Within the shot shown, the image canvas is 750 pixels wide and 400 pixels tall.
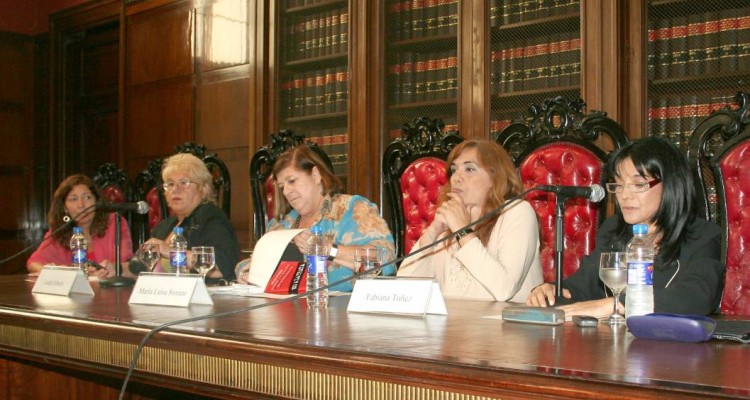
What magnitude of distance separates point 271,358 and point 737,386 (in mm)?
751

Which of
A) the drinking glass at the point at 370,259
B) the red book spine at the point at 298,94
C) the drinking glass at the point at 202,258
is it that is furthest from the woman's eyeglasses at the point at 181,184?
the drinking glass at the point at 370,259

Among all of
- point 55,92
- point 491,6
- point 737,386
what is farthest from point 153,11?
point 737,386

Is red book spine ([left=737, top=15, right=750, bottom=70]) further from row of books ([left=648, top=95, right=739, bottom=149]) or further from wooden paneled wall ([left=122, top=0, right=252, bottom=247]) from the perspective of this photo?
wooden paneled wall ([left=122, top=0, right=252, bottom=247])

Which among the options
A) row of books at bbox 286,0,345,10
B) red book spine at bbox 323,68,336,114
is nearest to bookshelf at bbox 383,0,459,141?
red book spine at bbox 323,68,336,114

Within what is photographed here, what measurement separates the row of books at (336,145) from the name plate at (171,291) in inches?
89.3

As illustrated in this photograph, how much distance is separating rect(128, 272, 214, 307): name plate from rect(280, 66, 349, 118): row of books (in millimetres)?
2378

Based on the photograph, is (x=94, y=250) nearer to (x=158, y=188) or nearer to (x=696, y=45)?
(x=158, y=188)

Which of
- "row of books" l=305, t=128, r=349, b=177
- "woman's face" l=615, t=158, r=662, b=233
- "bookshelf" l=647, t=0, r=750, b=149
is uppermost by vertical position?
"bookshelf" l=647, t=0, r=750, b=149

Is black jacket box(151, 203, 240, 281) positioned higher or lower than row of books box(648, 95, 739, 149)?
lower

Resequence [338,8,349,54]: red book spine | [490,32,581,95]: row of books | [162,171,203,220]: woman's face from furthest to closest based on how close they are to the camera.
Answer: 1. [338,8,349,54]: red book spine
2. [162,171,203,220]: woman's face
3. [490,32,581,95]: row of books

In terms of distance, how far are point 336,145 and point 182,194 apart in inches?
42.0

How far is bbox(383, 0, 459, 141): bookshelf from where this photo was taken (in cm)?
409

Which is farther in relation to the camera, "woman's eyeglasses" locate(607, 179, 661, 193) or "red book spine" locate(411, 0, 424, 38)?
"red book spine" locate(411, 0, 424, 38)

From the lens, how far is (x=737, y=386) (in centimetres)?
100
